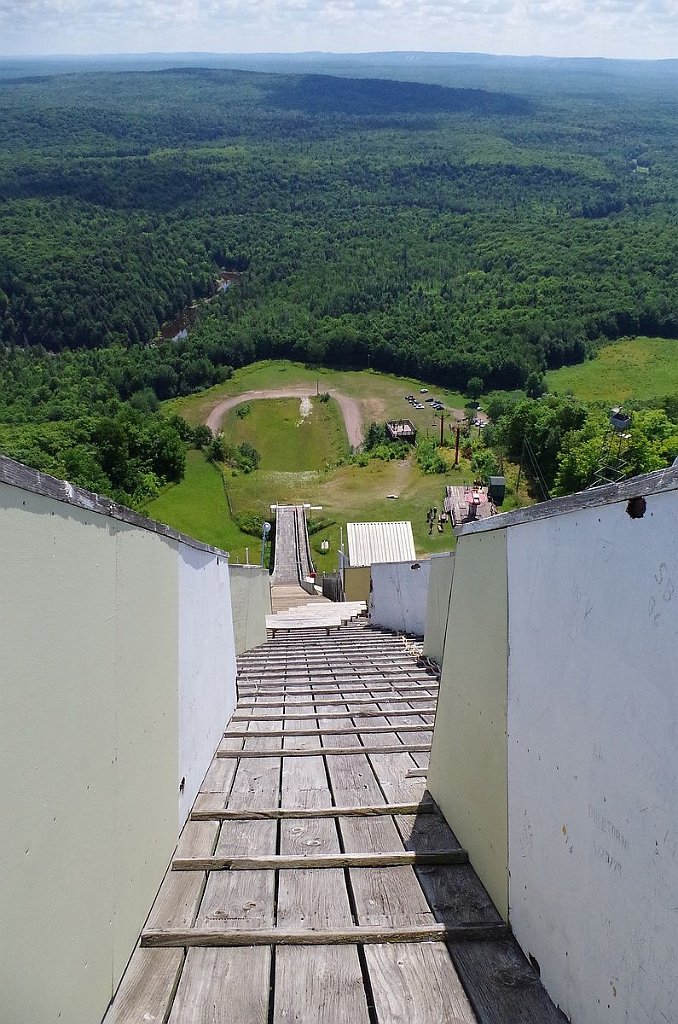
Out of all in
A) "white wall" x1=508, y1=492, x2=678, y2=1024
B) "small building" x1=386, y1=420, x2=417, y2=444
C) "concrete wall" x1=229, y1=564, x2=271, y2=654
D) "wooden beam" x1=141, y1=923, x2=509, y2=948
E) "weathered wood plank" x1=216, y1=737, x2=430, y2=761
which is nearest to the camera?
"white wall" x1=508, y1=492, x2=678, y2=1024

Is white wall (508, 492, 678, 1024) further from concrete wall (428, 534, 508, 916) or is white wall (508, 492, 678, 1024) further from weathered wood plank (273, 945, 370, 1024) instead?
weathered wood plank (273, 945, 370, 1024)

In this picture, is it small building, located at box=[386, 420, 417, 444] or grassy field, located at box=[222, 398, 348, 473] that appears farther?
grassy field, located at box=[222, 398, 348, 473]

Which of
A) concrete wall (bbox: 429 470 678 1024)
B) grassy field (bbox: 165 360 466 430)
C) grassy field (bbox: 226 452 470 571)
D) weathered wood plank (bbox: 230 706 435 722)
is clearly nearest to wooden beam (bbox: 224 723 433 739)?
weathered wood plank (bbox: 230 706 435 722)

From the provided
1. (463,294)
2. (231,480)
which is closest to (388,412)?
(231,480)

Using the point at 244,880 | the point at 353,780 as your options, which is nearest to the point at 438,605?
the point at 353,780

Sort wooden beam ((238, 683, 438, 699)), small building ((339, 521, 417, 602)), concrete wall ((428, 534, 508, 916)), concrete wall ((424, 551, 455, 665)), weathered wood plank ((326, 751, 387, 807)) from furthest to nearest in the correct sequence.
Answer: small building ((339, 521, 417, 602))
concrete wall ((424, 551, 455, 665))
wooden beam ((238, 683, 438, 699))
weathered wood plank ((326, 751, 387, 807))
concrete wall ((428, 534, 508, 916))

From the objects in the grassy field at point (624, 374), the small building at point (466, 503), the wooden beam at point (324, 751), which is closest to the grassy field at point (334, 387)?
the grassy field at point (624, 374)
